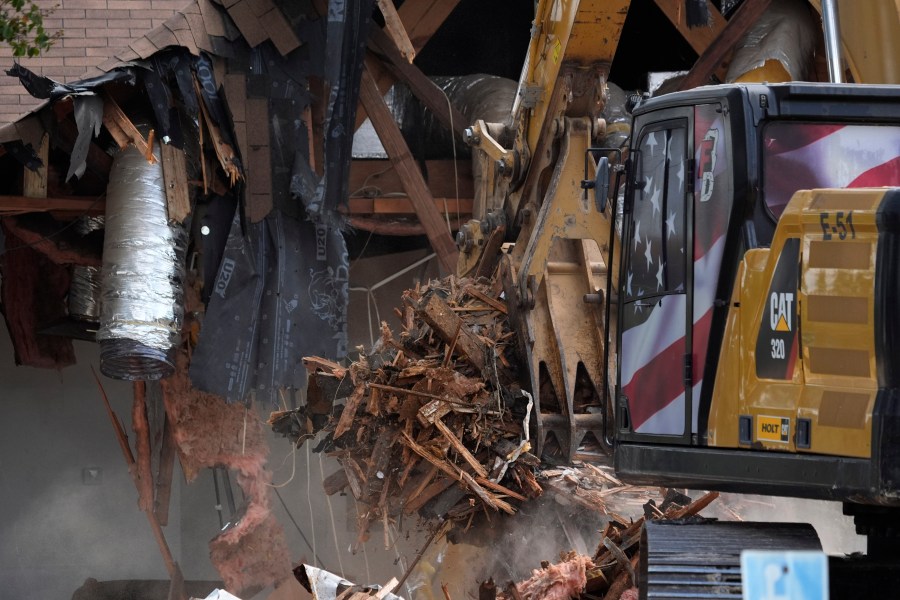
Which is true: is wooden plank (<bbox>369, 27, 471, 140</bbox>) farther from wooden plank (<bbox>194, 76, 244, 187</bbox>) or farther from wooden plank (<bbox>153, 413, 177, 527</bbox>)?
wooden plank (<bbox>153, 413, 177, 527</bbox>)

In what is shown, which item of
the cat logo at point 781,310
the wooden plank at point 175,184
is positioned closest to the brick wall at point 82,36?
the wooden plank at point 175,184

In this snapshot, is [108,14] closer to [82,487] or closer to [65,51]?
[65,51]

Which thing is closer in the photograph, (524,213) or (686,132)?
(686,132)

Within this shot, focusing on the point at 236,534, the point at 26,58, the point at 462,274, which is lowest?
the point at 236,534

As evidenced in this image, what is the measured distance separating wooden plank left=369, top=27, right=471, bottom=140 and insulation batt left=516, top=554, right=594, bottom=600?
5867 millimetres

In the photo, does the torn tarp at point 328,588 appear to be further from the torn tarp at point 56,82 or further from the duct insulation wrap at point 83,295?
the duct insulation wrap at point 83,295

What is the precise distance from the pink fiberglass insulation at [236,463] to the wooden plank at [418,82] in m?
3.22

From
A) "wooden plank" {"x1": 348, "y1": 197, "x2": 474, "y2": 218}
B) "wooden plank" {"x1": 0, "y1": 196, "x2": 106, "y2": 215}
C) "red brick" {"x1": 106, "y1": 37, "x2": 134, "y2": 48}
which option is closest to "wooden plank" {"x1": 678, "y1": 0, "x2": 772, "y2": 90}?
"wooden plank" {"x1": 348, "y1": 197, "x2": 474, "y2": 218}

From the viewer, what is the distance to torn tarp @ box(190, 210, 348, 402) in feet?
33.0

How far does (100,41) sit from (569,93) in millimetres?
4397

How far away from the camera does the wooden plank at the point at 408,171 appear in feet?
34.9

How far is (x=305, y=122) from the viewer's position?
10.3 metres

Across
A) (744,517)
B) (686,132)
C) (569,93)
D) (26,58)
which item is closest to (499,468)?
(744,517)

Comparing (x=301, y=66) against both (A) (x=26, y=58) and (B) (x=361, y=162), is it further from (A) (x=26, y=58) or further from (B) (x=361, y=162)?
(A) (x=26, y=58)
